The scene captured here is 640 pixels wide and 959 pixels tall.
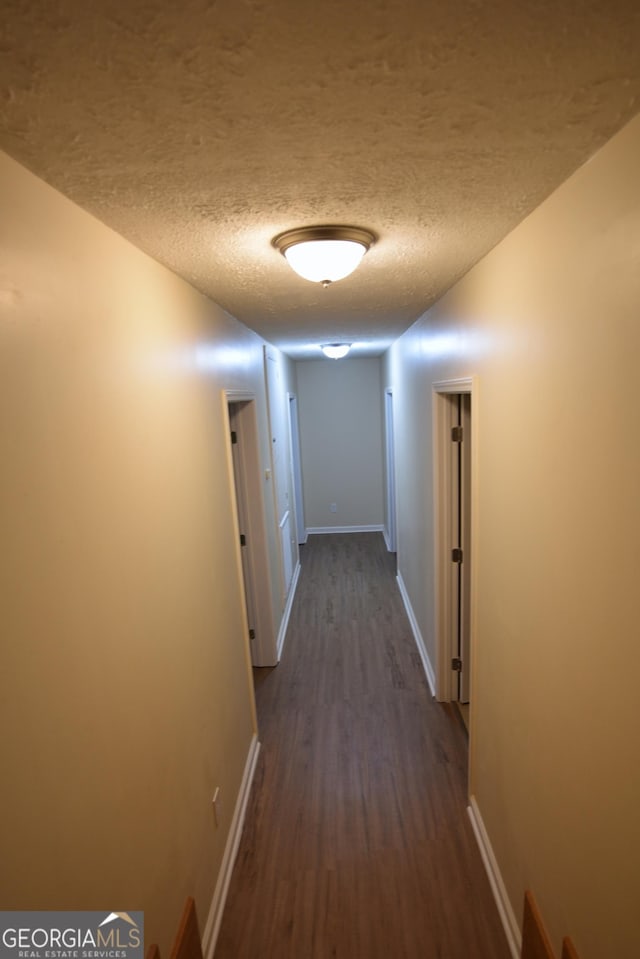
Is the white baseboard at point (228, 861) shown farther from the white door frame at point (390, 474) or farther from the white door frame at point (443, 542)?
the white door frame at point (390, 474)

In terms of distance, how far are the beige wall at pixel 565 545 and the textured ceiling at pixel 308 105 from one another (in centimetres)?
20

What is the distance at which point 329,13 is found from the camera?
60 centimetres

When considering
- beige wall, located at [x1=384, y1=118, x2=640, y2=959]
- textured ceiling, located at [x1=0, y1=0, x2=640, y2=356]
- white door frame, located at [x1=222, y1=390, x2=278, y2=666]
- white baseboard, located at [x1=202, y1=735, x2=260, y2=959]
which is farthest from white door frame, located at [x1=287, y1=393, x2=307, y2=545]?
textured ceiling, located at [x1=0, y1=0, x2=640, y2=356]

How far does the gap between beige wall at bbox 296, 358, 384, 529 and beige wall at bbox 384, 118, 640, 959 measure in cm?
484

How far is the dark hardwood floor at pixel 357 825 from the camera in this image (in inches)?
77.8

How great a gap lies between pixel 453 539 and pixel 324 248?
2.13 metres

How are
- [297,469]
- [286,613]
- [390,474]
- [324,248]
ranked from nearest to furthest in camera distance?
[324,248]
[286,613]
[390,474]
[297,469]

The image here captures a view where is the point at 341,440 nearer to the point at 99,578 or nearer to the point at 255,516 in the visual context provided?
the point at 255,516

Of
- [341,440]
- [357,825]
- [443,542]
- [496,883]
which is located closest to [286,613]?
[443,542]

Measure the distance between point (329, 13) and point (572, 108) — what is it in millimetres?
483

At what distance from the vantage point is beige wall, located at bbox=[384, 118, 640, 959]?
39.4 inches

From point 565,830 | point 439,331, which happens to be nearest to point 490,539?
point 565,830

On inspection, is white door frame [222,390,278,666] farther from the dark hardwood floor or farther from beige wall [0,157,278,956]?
beige wall [0,157,278,956]

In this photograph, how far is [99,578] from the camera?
1.18m
